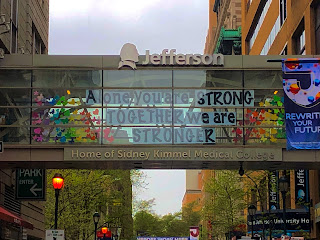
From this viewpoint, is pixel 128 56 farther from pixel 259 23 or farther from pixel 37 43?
pixel 259 23

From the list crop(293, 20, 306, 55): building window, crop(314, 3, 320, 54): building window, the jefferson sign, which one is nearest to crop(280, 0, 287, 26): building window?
crop(293, 20, 306, 55): building window

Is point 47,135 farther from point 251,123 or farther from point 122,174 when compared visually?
point 122,174

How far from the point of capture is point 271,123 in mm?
28656

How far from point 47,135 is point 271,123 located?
9275 mm

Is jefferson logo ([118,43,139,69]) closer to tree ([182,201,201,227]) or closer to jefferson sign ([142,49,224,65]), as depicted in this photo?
jefferson sign ([142,49,224,65])

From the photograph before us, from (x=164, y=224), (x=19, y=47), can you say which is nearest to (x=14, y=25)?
(x=19, y=47)

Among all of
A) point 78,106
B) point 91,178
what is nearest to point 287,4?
point 91,178

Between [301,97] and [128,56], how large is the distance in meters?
7.28

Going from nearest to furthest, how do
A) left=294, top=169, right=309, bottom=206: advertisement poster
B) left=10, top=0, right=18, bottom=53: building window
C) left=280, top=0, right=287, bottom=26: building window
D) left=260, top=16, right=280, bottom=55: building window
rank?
left=10, top=0, right=18, bottom=53: building window < left=294, top=169, right=309, bottom=206: advertisement poster < left=280, top=0, right=287, bottom=26: building window < left=260, top=16, right=280, bottom=55: building window

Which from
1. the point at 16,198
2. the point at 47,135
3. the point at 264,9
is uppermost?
the point at 264,9

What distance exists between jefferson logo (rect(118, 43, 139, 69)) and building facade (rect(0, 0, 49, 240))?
4.73 m

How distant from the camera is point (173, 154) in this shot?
27688mm

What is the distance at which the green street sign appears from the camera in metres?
31.9

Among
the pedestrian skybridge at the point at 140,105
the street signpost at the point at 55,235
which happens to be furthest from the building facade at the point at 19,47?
the street signpost at the point at 55,235
